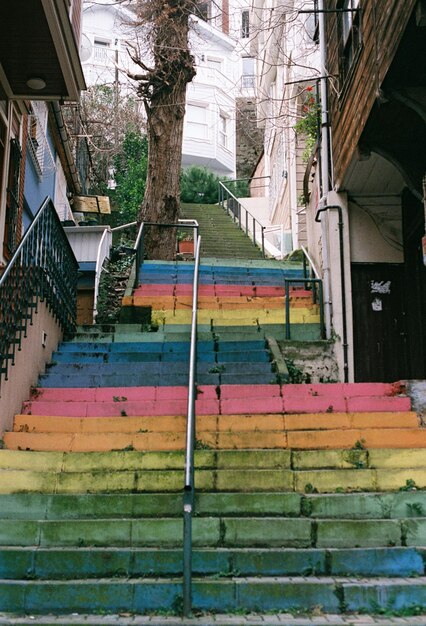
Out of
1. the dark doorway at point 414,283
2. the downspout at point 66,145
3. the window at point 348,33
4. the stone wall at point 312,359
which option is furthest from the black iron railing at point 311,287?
the downspout at point 66,145

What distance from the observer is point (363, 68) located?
8195 millimetres

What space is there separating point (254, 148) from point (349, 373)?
2757 cm

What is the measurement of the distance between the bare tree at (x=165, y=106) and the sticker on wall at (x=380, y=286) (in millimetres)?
4778

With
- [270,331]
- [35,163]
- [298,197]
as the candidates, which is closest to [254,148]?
[298,197]

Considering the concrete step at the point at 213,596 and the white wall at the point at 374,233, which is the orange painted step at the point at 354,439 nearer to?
the concrete step at the point at 213,596

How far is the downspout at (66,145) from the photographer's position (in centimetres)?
1352

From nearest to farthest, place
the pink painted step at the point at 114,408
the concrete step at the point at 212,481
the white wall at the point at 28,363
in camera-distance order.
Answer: the concrete step at the point at 212,481 → the white wall at the point at 28,363 → the pink painted step at the point at 114,408

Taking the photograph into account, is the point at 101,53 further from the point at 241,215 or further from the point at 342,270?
the point at 342,270

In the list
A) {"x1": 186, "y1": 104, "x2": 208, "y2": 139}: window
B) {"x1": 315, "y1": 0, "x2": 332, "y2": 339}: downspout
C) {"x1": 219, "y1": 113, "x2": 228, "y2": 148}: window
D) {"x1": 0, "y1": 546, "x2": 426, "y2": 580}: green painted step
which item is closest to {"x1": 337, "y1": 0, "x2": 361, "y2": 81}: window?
{"x1": 315, "y1": 0, "x2": 332, "y2": 339}: downspout

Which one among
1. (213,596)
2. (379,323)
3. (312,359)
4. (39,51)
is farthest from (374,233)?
(213,596)

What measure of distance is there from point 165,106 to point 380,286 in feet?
20.1

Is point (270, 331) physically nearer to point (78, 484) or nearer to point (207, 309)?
point (207, 309)

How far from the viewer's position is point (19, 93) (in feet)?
26.8

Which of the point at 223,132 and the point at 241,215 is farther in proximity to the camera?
the point at 223,132
